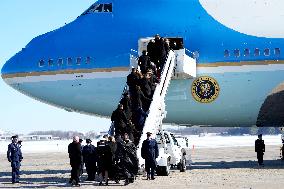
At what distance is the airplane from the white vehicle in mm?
1129

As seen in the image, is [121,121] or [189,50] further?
[189,50]

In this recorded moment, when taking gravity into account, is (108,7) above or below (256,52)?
above

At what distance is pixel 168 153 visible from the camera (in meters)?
22.8

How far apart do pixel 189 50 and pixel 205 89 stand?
1.77 meters

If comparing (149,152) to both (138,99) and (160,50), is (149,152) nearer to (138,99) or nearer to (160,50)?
(138,99)

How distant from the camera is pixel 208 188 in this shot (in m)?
15.8

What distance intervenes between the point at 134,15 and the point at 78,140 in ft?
25.4

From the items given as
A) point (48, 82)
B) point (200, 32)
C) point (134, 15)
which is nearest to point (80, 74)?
point (48, 82)

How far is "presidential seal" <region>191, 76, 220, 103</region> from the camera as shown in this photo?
74.2 ft

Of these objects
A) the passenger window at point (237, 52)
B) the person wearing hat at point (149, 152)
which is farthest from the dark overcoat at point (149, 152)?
the passenger window at point (237, 52)

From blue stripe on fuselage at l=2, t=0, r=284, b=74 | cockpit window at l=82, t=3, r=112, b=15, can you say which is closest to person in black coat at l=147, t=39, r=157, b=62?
blue stripe on fuselage at l=2, t=0, r=284, b=74

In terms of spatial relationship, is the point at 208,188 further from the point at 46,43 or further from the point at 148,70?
the point at 46,43

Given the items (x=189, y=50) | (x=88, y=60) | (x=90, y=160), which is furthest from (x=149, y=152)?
(x=88, y=60)

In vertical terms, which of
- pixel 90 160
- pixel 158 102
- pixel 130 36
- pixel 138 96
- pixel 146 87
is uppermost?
pixel 130 36
